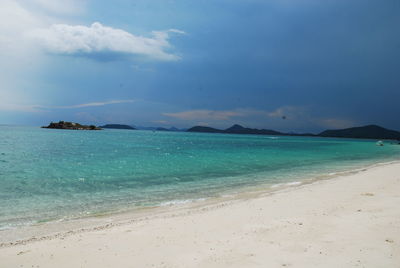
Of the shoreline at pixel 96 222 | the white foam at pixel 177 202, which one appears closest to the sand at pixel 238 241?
the shoreline at pixel 96 222

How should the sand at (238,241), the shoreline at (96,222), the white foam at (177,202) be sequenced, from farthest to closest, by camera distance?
the white foam at (177,202) → the shoreline at (96,222) → the sand at (238,241)

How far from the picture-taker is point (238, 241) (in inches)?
291

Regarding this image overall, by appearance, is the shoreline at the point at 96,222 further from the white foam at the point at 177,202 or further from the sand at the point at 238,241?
the sand at the point at 238,241

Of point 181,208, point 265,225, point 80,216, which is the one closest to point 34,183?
point 80,216

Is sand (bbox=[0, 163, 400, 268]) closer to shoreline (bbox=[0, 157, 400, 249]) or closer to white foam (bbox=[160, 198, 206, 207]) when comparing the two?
shoreline (bbox=[0, 157, 400, 249])

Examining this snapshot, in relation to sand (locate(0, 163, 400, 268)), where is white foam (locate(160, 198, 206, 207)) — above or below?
below

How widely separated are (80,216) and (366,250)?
10.6m

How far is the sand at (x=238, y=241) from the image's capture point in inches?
244

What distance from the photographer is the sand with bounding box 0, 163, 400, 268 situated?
6.20m

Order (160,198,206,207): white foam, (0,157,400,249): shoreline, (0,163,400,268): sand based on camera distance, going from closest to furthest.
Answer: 1. (0,163,400,268): sand
2. (0,157,400,249): shoreline
3. (160,198,206,207): white foam

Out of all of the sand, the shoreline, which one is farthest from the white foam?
the sand

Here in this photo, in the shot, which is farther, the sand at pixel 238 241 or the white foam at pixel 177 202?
the white foam at pixel 177 202

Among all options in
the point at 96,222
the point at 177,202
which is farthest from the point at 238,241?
the point at 177,202

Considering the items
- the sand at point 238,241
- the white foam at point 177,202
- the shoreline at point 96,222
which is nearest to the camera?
the sand at point 238,241
